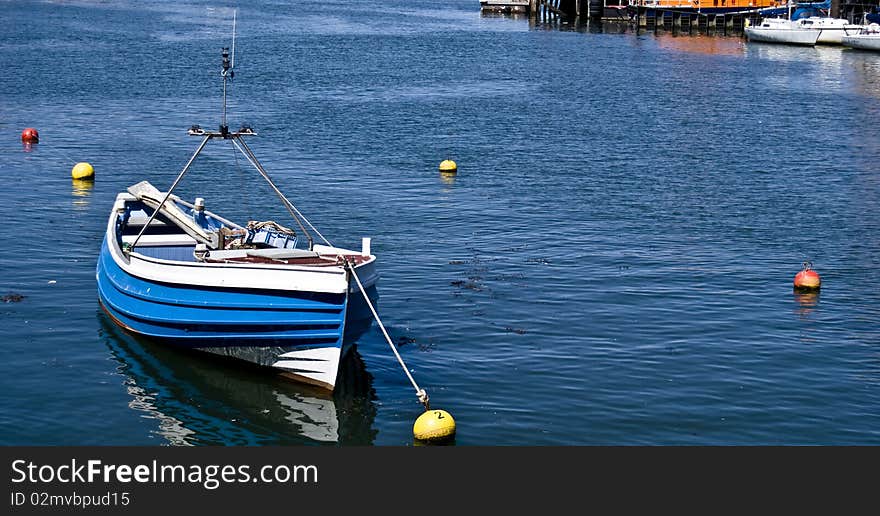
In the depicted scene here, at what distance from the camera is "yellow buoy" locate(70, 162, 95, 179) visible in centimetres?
4878

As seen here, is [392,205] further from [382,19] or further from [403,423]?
[382,19]

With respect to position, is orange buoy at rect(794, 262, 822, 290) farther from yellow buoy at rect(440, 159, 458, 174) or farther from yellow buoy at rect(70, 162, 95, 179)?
yellow buoy at rect(70, 162, 95, 179)

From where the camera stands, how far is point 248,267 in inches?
1013

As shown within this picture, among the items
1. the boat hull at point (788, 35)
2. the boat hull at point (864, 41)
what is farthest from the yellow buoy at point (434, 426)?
the boat hull at point (788, 35)

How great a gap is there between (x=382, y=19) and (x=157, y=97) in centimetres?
8088

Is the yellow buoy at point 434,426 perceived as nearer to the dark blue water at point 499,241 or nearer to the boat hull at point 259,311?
the dark blue water at point 499,241

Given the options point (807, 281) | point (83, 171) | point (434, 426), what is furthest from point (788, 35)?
point (434, 426)

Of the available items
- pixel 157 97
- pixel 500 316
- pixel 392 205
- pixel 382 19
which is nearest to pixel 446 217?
pixel 392 205

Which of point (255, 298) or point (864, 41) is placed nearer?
point (255, 298)

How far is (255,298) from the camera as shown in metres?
25.9

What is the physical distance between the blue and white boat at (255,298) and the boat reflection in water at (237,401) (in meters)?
0.54

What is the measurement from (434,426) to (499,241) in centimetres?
1716

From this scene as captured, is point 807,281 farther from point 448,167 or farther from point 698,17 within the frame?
point 698,17

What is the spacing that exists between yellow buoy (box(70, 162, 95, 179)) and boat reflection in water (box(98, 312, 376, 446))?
21.1 metres
